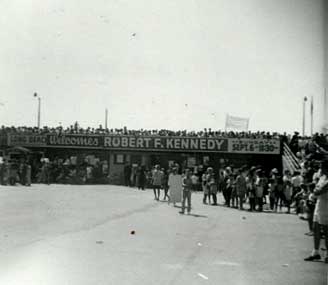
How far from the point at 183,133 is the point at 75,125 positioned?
8.21 metres

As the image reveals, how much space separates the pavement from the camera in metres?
6.98

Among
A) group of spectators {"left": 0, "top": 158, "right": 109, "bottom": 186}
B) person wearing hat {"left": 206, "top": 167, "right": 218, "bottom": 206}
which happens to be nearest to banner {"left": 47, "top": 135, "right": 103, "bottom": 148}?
group of spectators {"left": 0, "top": 158, "right": 109, "bottom": 186}

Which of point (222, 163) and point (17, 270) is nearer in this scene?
point (17, 270)

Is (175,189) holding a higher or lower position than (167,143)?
lower

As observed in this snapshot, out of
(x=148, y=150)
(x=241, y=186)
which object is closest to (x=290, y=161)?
(x=241, y=186)

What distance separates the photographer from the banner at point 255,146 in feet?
110

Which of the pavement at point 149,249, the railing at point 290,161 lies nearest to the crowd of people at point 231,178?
the railing at point 290,161

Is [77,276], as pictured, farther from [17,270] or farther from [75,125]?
[75,125]

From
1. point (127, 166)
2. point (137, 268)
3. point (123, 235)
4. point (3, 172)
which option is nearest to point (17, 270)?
point (137, 268)

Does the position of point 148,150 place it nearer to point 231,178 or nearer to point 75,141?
point 75,141

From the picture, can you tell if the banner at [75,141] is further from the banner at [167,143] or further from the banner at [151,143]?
the banner at [167,143]

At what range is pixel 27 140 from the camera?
122 feet

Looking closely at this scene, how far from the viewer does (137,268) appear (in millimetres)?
7426

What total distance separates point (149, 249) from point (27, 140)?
29623 millimetres
